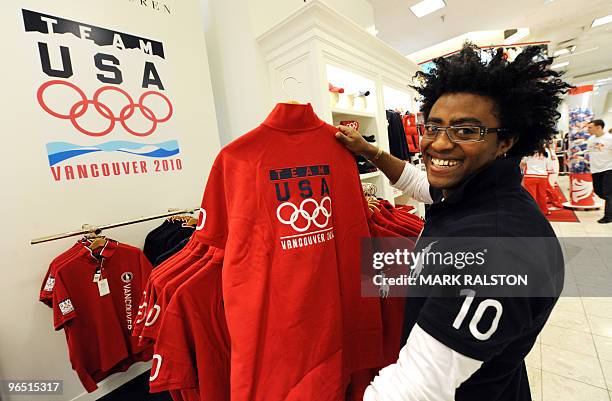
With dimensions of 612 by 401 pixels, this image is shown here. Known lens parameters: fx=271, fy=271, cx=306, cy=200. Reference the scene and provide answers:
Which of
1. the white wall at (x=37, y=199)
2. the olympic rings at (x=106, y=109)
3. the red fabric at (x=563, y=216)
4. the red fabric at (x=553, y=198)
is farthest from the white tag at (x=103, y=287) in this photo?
the red fabric at (x=553, y=198)

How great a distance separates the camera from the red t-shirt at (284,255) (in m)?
0.85

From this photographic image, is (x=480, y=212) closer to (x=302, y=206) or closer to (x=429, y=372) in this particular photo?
(x=429, y=372)

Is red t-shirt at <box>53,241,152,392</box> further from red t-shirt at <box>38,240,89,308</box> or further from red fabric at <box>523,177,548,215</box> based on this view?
red fabric at <box>523,177,548,215</box>

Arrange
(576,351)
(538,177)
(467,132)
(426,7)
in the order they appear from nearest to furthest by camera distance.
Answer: (467,132), (576,351), (426,7), (538,177)

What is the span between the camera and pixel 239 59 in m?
2.33

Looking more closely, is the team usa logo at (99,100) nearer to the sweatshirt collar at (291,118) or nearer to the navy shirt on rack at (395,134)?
the sweatshirt collar at (291,118)

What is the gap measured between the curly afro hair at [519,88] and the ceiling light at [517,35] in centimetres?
693


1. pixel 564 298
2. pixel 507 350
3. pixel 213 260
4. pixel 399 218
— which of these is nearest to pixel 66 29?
pixel 213 260

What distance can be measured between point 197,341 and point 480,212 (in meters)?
0.93

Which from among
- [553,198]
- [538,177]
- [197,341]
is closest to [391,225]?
[197,341]

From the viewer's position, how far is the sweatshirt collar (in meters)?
0.96

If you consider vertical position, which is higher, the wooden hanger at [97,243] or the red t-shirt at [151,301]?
the wooden hanger at [97,243]

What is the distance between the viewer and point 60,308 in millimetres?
1428

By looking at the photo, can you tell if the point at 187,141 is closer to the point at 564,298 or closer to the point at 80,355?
the point at 80,355
